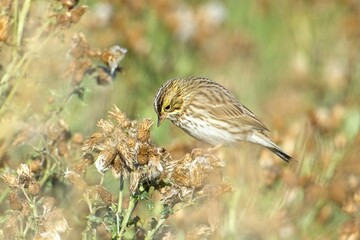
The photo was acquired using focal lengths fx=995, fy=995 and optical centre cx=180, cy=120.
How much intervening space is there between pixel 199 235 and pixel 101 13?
3.35 meters

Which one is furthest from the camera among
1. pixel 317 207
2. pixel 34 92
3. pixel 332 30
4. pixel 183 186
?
pixel 332 30

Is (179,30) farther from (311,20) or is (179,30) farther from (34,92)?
(34,92)

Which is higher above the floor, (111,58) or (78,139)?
(111,58)

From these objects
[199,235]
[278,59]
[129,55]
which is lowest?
[278,59]

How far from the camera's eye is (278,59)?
9328mm

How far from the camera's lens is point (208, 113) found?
21.6 feet

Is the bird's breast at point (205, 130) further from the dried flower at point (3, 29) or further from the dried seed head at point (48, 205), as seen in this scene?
the dried seed head at point (48, 205)

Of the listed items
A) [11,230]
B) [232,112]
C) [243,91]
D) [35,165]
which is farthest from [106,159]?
[243,91]

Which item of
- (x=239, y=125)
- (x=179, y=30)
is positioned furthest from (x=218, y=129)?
(x=179, y=30)

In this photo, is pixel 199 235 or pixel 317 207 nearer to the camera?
pixel 199 235

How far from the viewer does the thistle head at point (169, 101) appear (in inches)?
235

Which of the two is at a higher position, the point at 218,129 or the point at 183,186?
the point at 183,186

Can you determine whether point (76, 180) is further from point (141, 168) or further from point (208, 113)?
point (208, 113)

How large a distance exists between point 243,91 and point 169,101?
111 centimetres
